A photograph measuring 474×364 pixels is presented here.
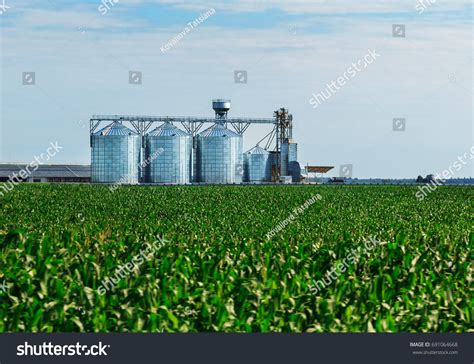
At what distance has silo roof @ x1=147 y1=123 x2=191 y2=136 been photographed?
102062 mm

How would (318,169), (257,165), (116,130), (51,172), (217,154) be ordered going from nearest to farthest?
(116,130), (217,154), (257,165), (51,172), (318,169)

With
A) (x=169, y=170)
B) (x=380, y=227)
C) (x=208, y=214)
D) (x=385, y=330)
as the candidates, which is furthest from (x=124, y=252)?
(x=169, y=170)

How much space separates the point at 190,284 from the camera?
44.3 feet

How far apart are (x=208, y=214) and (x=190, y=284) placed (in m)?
21.4

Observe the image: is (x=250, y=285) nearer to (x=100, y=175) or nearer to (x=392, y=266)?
(x=392, y=266)

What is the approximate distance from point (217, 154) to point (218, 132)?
2.91 metres

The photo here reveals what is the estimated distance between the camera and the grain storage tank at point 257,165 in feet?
372

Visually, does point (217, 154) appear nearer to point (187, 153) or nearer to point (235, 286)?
point (187, 153)

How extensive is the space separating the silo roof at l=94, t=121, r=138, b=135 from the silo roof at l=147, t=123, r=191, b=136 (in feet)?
9.30

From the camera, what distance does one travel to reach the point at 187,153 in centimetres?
10331

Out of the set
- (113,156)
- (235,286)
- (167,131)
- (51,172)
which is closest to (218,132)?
(167,131)

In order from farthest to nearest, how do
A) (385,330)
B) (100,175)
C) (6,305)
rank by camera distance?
(100,175) → (6,305) → (385,330)

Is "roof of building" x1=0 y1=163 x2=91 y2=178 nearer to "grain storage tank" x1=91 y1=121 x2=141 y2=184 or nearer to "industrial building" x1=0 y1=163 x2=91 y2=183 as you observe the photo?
"industrial building" x1=0 y1=163 x2=91 y2=183

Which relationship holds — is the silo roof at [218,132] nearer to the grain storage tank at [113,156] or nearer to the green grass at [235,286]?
the grain storage tank at [113,156]
